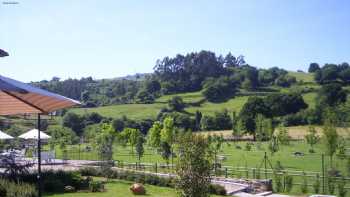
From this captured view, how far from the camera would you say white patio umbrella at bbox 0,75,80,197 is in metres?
5.82

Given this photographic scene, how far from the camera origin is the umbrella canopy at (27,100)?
582 cm

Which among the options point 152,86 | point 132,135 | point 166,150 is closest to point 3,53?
point 166,150

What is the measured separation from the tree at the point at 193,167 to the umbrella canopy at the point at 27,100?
20.9ft

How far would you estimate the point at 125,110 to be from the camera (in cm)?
9962

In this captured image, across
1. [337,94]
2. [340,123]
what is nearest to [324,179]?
[340,123]

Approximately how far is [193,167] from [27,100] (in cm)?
724

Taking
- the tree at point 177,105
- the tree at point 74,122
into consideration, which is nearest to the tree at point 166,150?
the tree at point 74,122

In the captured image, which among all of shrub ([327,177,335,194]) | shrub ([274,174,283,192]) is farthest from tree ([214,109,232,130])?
shrub ([327,177,335,194])

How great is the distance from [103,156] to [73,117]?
Result: 2076 inches

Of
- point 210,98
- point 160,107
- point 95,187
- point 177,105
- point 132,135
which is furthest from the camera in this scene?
point 210,98

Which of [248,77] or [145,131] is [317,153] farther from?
[248,77]

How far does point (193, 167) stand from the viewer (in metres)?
13.4

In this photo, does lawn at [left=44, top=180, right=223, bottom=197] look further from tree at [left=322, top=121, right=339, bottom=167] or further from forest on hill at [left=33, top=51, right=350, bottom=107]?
forest on hill at [left=33, top=51, right=350, bottom=107]

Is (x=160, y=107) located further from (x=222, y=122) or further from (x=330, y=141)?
(x=330, y=141)
